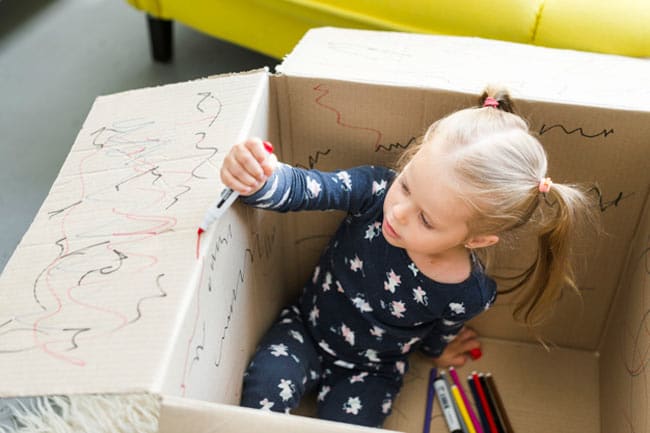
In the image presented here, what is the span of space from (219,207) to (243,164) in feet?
0.15

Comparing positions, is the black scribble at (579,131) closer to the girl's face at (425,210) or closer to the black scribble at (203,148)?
the girl's face at (425,210)

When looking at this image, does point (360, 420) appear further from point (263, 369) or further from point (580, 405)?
point (580, 405)

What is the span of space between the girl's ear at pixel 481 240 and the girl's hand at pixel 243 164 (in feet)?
0.76

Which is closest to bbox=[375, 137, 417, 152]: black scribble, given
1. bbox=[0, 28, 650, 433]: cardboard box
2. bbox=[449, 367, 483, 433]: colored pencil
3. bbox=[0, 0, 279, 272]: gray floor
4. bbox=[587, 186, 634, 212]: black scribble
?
bbox=[0, 28, 650, 433]: cardboard box

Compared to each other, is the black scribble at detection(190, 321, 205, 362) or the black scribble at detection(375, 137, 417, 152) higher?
the black scribble at detection(375, 137, 417, 152)

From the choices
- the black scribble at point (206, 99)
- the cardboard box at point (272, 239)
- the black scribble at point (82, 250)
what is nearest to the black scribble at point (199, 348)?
the cardboard box at point (272, 239)

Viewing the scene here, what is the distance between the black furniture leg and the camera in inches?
53.4

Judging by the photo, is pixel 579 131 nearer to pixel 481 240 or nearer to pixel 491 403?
pixel 481 240

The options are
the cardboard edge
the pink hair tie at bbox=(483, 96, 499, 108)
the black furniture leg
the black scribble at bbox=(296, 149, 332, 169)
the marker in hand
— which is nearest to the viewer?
the cardboard edge

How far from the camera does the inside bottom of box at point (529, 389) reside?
0.86 metres

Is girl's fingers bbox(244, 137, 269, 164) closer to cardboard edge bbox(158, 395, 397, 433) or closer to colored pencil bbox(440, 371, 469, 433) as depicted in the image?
cardboard edge bbox(158, 395, 397, 433)

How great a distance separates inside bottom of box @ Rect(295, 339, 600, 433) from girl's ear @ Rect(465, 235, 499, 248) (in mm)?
257

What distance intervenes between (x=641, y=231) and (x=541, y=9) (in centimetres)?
34

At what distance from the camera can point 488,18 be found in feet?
3.09
